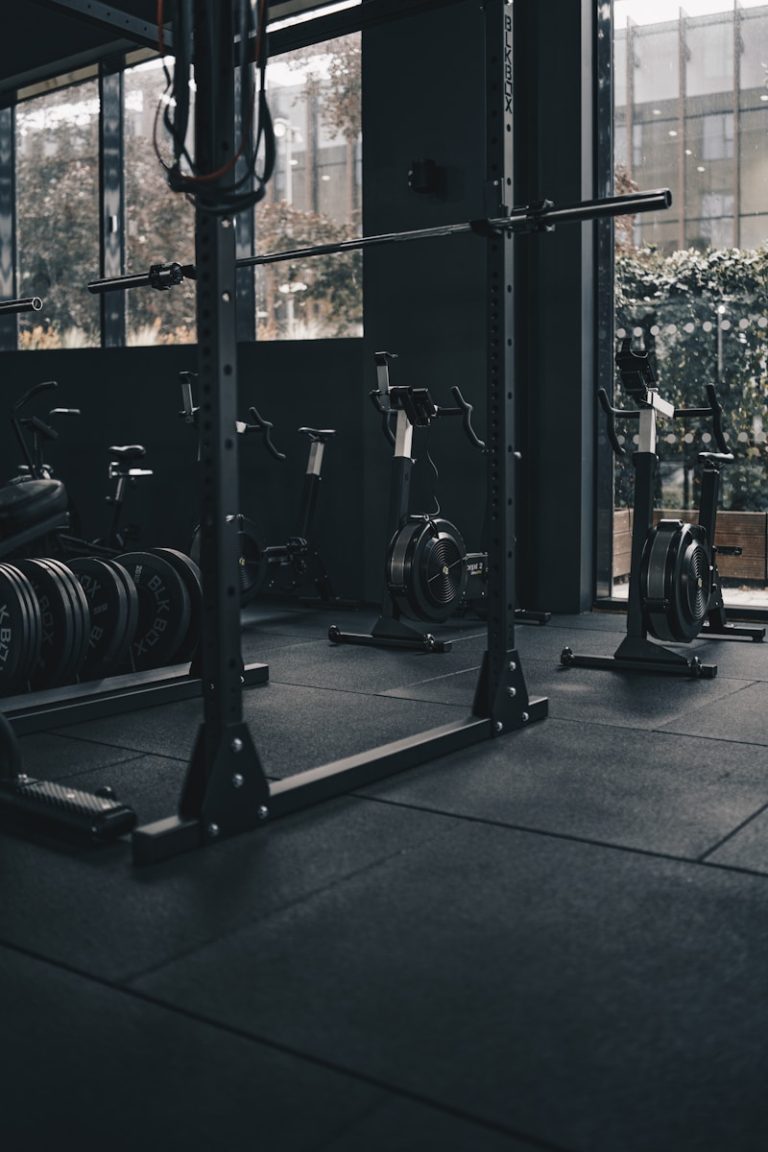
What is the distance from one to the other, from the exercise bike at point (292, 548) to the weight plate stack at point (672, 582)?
214 centimetres

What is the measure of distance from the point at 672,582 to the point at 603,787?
69.9 inches

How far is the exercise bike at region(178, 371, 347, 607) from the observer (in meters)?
6.11

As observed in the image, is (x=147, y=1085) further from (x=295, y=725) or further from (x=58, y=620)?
(x=58, y=620)

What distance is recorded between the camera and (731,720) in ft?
12.5

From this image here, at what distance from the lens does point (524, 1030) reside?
1747 millimetres

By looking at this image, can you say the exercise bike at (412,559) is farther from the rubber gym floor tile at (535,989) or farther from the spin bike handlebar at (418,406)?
the rubber gym floor tile at (535,989)

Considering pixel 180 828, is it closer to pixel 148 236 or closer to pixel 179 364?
pixel 179 364

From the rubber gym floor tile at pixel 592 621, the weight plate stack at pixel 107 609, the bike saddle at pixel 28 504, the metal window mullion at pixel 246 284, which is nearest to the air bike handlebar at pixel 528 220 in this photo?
the bike saddle at pixel 28 504

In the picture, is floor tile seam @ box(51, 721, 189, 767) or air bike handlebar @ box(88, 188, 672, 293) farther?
floor tile seam @ box(51, 721, 189, 767)

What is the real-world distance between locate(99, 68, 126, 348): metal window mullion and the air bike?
160 inches

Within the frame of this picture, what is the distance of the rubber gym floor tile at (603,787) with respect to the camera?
269 centimetres

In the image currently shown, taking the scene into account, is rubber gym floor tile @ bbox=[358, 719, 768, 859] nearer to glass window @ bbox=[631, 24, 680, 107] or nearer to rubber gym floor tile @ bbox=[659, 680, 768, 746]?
rubber gym floor tile @ bbox=[659, 680, 768, 746]

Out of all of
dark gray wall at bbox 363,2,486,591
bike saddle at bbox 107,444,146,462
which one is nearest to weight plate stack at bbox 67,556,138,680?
bike saddle at bbox 107,444,146,462

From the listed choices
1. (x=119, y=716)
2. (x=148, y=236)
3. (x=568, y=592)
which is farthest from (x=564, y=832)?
(x=148, y=236)
